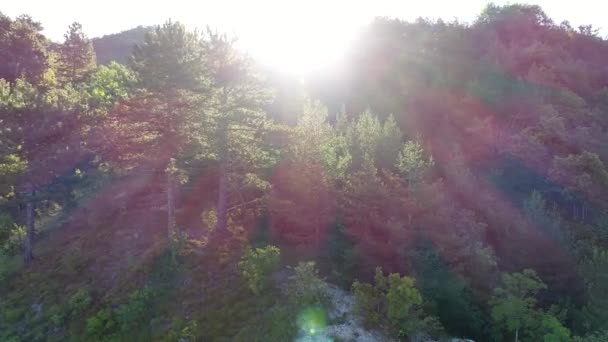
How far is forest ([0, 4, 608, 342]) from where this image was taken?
52.5 ft

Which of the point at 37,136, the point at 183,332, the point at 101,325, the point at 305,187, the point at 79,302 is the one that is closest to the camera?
the point at 183,332

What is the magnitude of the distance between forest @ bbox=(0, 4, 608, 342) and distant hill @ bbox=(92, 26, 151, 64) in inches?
1709

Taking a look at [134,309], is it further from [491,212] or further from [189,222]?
[491,212]

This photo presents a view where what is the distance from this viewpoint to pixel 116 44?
69.9 metres

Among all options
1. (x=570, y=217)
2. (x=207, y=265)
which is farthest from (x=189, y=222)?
(x=570, y=217)

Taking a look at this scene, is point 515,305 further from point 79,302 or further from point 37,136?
point 37,136

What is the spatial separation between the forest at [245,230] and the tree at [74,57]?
62.0 feet

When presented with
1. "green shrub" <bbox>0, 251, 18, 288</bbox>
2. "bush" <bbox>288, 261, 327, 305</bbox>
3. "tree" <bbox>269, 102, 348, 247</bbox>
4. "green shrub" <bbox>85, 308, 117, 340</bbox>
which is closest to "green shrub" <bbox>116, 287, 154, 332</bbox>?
"green shrub" <bbox>85, 308, 117, 340</bbox>

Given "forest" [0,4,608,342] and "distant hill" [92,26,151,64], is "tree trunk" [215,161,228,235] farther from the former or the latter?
"distant hill" [92,26,151,64]

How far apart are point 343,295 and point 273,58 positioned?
27.4 m

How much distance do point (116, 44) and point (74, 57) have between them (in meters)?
30.6

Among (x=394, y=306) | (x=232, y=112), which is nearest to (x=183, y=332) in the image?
(x=394, y=306)

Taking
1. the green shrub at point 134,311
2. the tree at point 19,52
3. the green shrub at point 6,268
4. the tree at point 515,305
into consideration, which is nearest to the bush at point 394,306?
the tree at point 515,305

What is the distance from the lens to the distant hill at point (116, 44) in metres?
64.8
